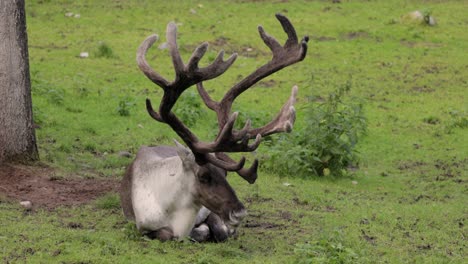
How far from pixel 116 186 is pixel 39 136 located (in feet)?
8.07

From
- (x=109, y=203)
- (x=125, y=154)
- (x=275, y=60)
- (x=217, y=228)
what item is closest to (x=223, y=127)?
(x=275, y=60)

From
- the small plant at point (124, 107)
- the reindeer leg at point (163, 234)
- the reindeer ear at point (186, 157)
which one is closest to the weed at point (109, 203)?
the reindeer leg at point (163, 234)

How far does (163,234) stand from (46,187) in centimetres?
224

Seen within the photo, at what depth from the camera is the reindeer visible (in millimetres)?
7512

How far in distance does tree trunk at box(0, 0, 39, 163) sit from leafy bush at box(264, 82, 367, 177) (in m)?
2.98

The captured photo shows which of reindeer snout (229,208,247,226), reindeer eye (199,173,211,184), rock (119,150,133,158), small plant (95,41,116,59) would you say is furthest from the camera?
small plant (95,41,116,59)

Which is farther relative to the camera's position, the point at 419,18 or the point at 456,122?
the point at 419,18

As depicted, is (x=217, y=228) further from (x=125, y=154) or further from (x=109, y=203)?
(x=125, y=154)

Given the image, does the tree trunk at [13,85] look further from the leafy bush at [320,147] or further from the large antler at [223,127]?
the leafy bush at [320,147]

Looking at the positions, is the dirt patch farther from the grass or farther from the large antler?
the large antler

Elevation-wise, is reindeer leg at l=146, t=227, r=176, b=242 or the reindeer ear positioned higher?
the reindeer ear

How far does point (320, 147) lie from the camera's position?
11.2 metres

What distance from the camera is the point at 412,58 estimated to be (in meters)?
17.5

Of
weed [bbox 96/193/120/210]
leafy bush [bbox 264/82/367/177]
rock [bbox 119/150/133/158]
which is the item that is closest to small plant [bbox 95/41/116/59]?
rock [bbox 119/150/133/158]
